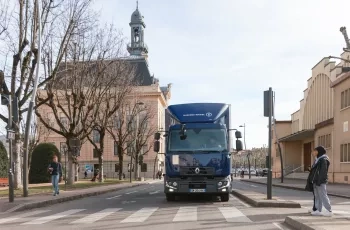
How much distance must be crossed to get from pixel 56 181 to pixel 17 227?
31.3ft

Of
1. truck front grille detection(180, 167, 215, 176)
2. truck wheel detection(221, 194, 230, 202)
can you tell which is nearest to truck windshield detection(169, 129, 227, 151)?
truck front grille detection(180, 167, 215, 176)

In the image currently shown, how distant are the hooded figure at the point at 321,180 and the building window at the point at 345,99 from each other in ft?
89.7

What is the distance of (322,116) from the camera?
4962cm

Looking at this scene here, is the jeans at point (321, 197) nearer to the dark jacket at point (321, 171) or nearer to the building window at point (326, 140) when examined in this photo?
the dark jacket at point (321, 171)

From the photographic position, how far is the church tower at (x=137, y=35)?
87438 millimetres

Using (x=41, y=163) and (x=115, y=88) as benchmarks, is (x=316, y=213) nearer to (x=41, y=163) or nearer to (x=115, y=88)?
(x=115, y=88)

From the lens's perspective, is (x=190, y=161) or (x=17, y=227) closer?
(x=17, y=227)

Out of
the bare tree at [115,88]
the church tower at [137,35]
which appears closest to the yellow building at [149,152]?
the church tower at [137,35]

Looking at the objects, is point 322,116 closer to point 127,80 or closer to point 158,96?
point 127,80

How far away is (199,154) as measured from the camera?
1638cm

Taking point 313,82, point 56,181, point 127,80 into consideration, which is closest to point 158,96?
point 313,82

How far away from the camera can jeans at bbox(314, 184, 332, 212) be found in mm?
11797

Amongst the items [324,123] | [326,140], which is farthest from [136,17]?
[326,140]

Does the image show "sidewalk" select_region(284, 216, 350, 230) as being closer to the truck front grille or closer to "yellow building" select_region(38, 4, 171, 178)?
the truck front grille
